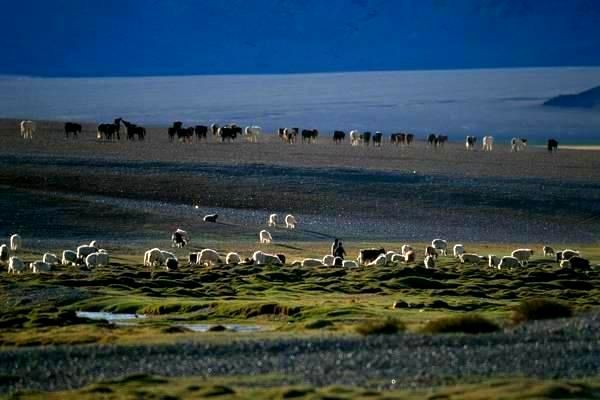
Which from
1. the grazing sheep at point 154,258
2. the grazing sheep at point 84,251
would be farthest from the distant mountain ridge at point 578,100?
the grazing sheep at point 154,258

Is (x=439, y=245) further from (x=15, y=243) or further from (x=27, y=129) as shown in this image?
(x=27, y=129)

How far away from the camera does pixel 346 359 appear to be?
1867cm

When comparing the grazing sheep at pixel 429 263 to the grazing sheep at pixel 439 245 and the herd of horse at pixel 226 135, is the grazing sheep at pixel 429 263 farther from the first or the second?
the herd of horse at pixel 226 135

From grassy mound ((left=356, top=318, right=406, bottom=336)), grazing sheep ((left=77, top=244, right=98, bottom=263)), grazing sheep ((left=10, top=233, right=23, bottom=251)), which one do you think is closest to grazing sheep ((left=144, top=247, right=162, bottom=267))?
grazing sheep ((left=77, top=244, right=98, bottom=263))

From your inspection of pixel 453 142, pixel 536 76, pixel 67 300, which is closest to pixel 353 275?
pixel 67 300

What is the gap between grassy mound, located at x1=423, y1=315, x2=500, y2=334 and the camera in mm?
20906

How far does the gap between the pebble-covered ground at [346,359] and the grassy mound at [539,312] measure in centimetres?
130

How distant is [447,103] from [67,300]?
356 feet

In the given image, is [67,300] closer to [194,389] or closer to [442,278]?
[442,278]

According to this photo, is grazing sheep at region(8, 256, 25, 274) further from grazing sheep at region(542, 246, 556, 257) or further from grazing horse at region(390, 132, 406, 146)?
grazing horse at region(390, 132, 406, 146)

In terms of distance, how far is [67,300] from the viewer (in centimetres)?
2808

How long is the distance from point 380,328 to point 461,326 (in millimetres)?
1167

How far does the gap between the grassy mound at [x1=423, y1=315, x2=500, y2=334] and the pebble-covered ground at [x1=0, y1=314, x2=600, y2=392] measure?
365 millimetres

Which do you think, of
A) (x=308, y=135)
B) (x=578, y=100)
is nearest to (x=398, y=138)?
(x=308, y=135)
